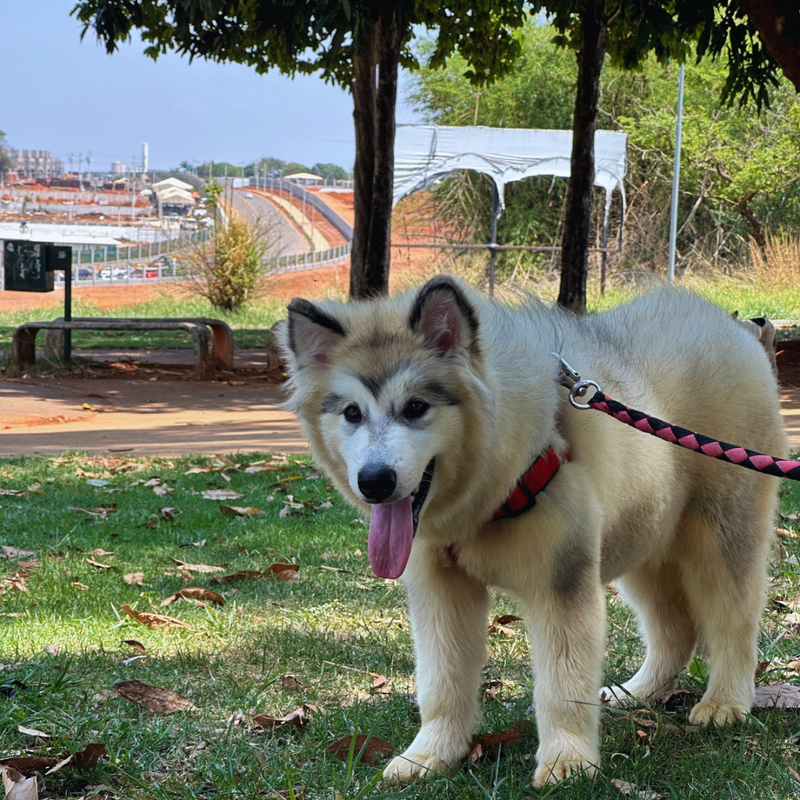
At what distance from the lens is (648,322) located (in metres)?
3.72

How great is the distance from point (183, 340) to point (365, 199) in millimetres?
6804

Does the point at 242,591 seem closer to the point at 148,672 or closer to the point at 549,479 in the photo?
the point at 148,672

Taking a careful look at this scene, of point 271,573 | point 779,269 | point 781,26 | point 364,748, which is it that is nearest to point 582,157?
point 781,26

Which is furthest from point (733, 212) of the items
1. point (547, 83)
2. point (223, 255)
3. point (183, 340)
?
point (183, 340)

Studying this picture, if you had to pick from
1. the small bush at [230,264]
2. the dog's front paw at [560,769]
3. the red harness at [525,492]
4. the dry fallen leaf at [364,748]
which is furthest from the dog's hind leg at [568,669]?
the small bush at [230,264]

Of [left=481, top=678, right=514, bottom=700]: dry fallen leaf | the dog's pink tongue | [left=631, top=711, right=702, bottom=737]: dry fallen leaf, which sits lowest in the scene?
[left=481, top=678, right=514, bottom=700]: dry fallen leaf

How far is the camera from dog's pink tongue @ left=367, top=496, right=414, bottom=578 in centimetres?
286

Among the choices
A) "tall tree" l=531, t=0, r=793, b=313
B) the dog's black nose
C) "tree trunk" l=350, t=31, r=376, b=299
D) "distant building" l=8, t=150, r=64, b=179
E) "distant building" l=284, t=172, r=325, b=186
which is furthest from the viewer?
"distant building" l=8, t=150, r=64, b=179

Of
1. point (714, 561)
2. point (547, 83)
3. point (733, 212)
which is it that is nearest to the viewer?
point (714, 561)

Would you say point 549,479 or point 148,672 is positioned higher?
point 549,479

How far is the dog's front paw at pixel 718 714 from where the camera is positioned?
3.47m

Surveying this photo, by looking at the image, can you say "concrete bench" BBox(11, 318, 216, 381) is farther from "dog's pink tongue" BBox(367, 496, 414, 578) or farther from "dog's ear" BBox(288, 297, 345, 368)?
"dog's pink tongue" BBox(367, 496, 414, 578)

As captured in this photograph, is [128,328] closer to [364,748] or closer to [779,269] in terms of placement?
[364,748]

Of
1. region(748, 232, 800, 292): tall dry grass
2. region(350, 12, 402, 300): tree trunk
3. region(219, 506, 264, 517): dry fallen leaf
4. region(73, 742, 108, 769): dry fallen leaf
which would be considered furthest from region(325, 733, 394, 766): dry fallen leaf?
region(748, 232, 800, 292): tall dry grass
